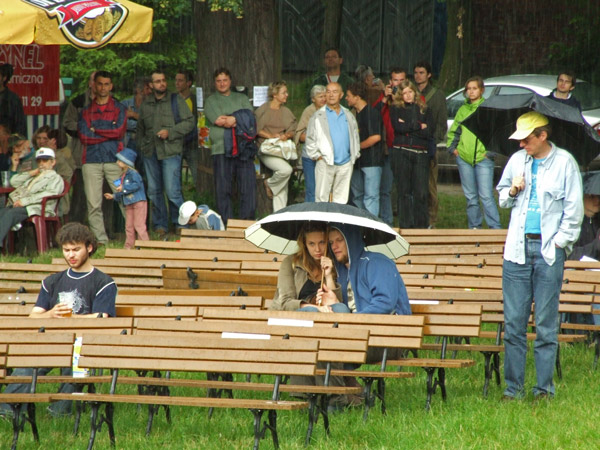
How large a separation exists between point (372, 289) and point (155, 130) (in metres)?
7.18

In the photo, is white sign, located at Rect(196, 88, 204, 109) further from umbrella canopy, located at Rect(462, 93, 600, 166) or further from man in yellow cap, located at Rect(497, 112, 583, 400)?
man in yellow cap, located at Rect(497, 112, 583, 400)

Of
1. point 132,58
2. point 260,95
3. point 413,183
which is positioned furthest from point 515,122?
point 132,58

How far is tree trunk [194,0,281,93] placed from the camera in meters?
16.2

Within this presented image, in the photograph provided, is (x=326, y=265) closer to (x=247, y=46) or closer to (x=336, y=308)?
(x=336, y=308)

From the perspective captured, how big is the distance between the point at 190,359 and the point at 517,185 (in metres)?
2.54

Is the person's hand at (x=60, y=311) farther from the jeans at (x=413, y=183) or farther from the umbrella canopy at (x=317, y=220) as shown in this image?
the jeans at (x=413, y=183)

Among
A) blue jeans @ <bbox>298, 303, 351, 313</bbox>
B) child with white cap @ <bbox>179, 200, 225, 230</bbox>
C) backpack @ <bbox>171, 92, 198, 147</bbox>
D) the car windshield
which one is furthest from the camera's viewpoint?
the car windshield

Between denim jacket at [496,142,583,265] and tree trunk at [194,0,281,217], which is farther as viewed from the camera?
tree trunk at [194,0,281,217]

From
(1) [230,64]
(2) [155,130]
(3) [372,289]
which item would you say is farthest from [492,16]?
(3) [372,289]

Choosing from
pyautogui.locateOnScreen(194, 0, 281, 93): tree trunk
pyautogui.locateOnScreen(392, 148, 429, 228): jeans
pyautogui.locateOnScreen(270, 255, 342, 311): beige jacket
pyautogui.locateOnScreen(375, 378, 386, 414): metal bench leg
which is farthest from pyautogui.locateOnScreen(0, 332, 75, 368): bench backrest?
pyautogui.locateOnScreen(194, 0, 281, 93): tree trunk

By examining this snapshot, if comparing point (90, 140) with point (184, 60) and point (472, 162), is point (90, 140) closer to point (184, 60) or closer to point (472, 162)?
point (472, 162)

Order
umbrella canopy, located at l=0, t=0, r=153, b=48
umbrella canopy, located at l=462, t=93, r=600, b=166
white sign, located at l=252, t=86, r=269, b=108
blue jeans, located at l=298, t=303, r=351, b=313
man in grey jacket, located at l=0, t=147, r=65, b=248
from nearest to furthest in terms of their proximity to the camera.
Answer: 1. blue jeans, located at l=298, t=303, r=351, b=313
2. umbrella canopy, located at l=462, t=93, r=600, b=166
3. umbrella canopy, located at l=0, t=0, r=153, b=48
4. man in grey jacket, located at l=0, t=147, r=65, b=248
5. white sign, located at l=252, t=86, r=269, b=108

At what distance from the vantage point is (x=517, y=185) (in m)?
7.82

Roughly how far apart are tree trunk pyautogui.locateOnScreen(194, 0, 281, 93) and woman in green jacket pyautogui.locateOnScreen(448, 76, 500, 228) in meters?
3.29
